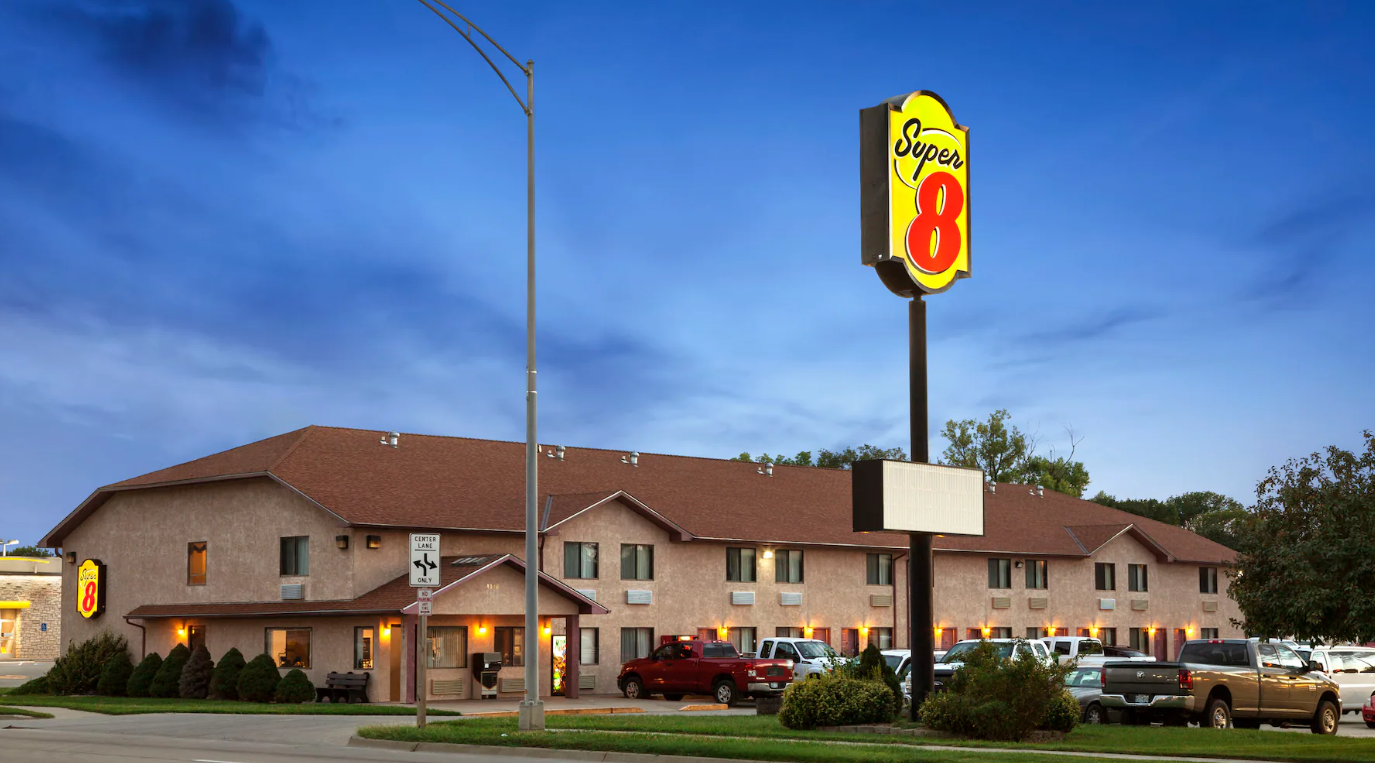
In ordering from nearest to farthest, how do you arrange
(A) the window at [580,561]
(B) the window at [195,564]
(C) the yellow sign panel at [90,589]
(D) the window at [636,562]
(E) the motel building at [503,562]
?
1. (E) the motel building at [503,562]
2. (B) the window at [195,564]
3. (A) the window at [580,561]
4. (D) the window at [636,562]
5. (C) the yellow sign panel at [90,589]

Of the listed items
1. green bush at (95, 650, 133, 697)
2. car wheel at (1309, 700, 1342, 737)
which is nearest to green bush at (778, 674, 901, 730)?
car wheel at (1309, 700, 1342, 737)

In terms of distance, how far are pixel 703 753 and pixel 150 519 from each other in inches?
1291

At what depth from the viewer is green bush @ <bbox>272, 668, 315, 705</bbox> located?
127 feet

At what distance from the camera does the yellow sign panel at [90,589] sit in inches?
1927

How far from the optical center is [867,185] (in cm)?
2566

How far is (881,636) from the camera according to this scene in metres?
54.9

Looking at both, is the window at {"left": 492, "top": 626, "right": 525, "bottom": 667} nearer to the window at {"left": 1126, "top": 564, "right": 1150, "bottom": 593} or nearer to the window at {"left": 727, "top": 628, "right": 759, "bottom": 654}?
the window at {"left": 727, "top": 628, "right": 759, "bottom": 654}

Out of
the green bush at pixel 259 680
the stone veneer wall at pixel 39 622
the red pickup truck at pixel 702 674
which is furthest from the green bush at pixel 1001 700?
the stone veneer wall at pixel 39 622

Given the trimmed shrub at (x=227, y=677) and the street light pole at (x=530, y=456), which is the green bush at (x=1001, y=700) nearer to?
the street light pole at (x=530, y=456)

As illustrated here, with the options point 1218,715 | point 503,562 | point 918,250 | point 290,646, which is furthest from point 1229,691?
point 290,646

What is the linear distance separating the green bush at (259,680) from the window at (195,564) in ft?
20.8

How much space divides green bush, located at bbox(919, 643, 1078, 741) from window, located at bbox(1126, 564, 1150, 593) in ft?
138

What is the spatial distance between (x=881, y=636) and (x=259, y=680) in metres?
24.2

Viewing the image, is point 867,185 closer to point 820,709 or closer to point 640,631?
point 820,709
